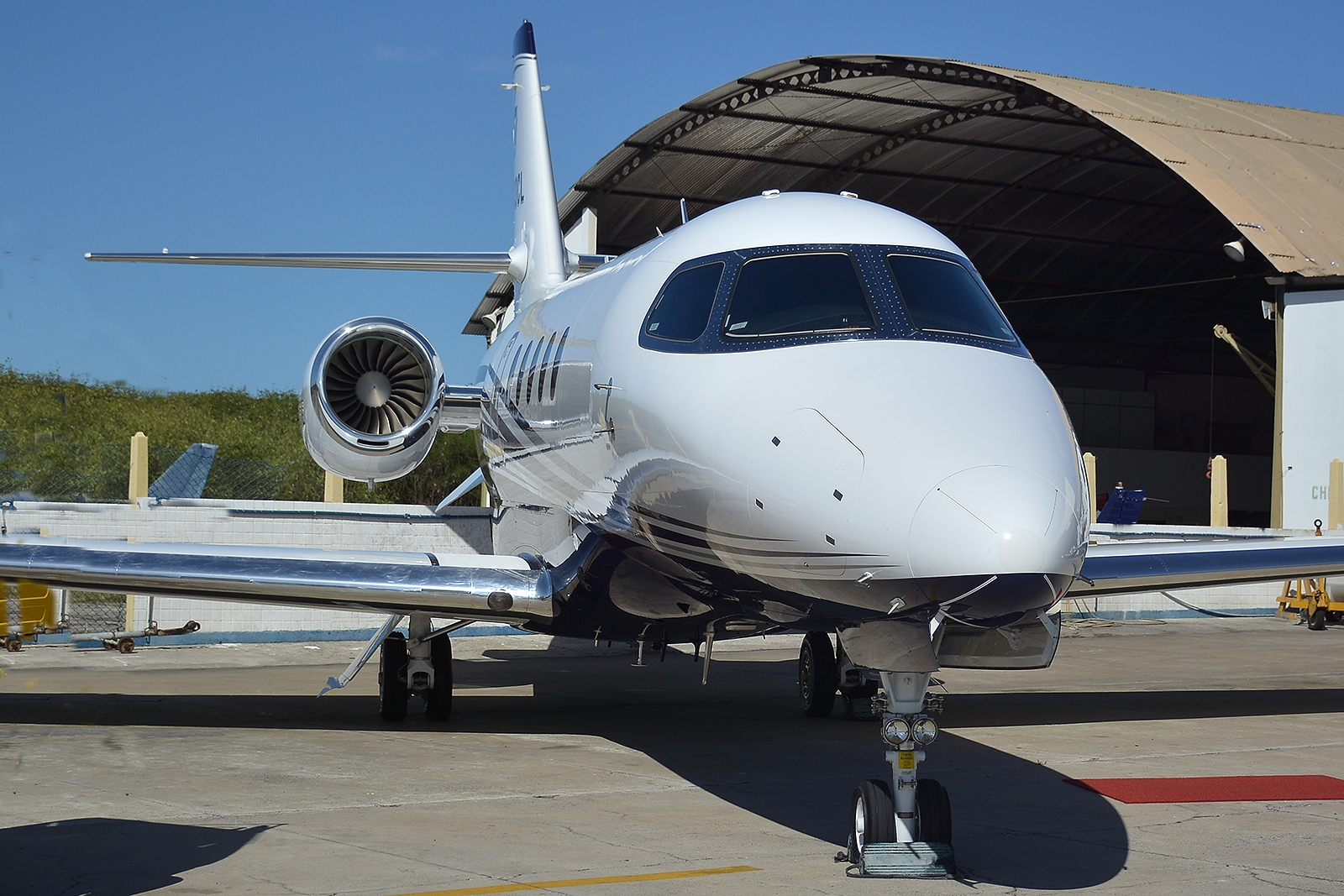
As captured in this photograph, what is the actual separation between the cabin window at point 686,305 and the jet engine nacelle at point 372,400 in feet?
19.4

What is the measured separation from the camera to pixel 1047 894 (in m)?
5.71

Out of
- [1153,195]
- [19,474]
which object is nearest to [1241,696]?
[19,474]

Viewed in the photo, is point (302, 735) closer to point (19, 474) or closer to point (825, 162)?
point (19, 474)

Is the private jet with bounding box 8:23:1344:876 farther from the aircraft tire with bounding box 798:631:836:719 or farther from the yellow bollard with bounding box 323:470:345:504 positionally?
the yellow bollard with bounding box 323:470:345:504

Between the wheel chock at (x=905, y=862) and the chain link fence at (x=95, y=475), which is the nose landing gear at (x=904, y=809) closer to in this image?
the wheel chock at (x=905, y=862)

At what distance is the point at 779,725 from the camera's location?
38.1ft

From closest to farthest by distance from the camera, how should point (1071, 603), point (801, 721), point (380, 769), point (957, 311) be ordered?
1. point (957, 311)
2. point (380, 769)
3. point (801, 721)
4. point (1071, 603)

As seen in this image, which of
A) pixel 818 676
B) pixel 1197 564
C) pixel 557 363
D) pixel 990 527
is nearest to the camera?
pixel 990 527

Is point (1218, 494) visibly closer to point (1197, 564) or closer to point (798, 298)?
point (1197, 564)

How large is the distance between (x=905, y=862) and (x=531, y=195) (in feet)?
41.2

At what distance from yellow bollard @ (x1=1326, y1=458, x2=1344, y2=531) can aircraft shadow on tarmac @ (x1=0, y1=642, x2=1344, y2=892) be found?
12.0 meters

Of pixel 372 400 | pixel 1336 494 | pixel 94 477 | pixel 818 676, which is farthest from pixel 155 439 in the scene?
pixel 818 676

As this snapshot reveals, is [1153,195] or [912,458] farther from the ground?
[1153,195]

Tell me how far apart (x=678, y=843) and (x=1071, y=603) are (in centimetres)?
1756
